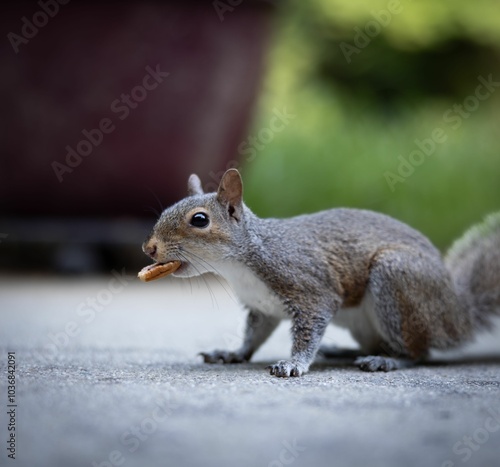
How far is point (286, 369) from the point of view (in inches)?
106

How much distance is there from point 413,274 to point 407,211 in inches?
158

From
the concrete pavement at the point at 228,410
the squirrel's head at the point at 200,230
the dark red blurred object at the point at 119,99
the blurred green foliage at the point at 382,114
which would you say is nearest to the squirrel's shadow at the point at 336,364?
the concrete pavement at the point at 228,410

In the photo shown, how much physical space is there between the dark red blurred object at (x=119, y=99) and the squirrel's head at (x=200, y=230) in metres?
2.72

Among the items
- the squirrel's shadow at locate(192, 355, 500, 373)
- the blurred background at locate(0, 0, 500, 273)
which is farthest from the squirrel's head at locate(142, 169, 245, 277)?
the blurred background at locate(0, 0, 500, 273)

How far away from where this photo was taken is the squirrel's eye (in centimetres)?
286

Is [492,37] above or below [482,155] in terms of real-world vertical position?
above

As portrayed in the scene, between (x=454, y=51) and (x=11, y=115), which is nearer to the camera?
(x=11, y=115)

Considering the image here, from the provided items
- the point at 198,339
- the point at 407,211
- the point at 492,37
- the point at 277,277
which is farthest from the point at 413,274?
the point at 492,37

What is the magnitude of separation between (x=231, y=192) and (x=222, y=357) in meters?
0.67

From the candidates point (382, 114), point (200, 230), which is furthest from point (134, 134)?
point (382, 114)

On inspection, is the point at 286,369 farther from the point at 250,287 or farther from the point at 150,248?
the point at 150,248

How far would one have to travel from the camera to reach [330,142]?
798cm

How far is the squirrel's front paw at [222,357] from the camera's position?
3.12 m

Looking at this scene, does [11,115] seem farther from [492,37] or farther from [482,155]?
[492,37]
